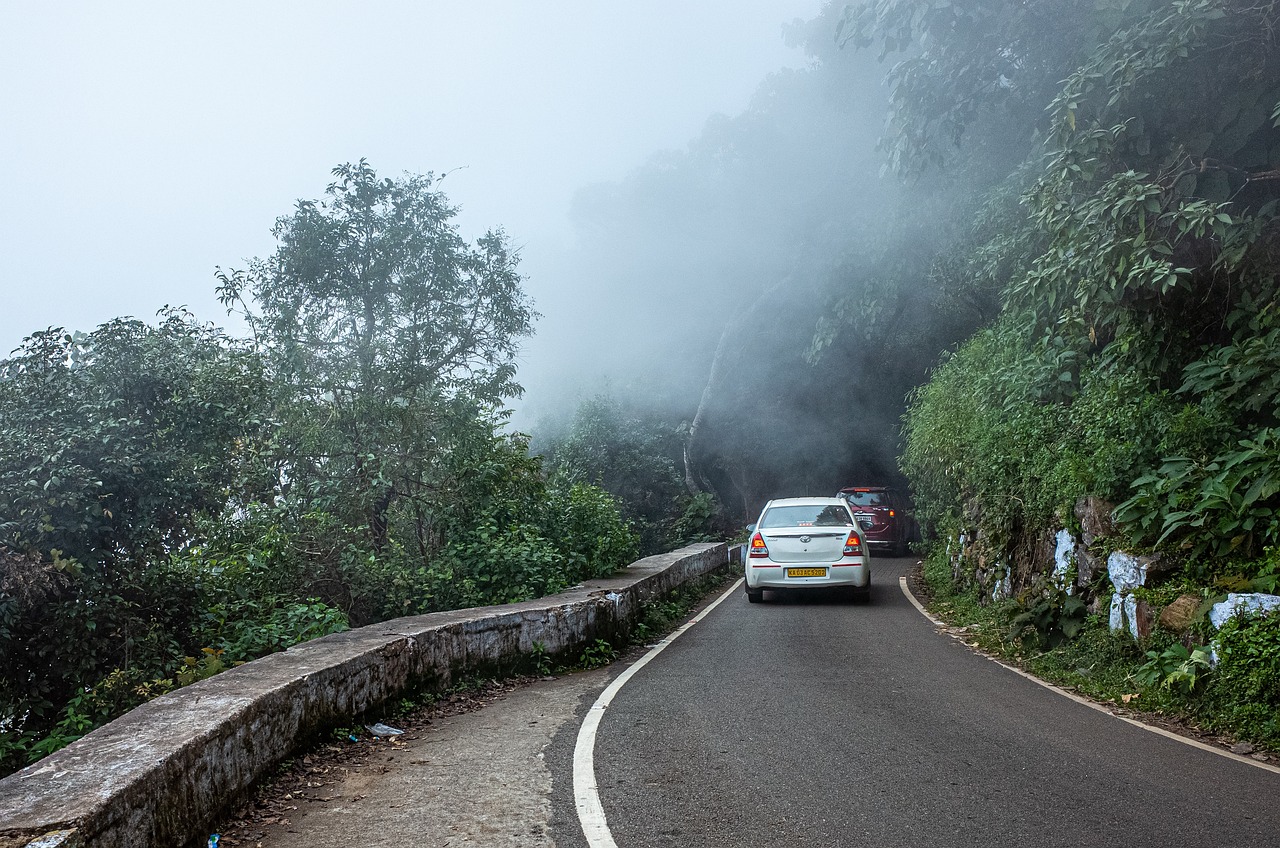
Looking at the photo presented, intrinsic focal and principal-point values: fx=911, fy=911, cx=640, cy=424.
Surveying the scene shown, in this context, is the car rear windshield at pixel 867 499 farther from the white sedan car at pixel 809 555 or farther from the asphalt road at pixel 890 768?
the asphalt road at pixel 890 768

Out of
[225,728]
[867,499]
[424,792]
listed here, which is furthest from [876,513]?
[225,728]

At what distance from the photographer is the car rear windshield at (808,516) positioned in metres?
14.5

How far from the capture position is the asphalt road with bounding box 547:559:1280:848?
14.2ft

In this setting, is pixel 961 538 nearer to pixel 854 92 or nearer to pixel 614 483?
pixel 614 483

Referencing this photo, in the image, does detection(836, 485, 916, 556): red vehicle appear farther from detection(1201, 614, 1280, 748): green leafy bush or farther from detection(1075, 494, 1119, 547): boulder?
detection(1201, 614, 1280, 748): green leafy bush

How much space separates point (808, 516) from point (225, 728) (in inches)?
441

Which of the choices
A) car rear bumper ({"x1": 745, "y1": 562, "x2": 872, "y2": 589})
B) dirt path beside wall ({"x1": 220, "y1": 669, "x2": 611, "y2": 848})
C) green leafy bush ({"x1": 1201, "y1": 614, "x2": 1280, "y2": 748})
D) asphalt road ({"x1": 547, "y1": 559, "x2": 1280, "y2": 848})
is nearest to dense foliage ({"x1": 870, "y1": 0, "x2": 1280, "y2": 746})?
green leafy bush ({"x1": 1201, "y1": 614, "x2": 1280, "y2": 748})

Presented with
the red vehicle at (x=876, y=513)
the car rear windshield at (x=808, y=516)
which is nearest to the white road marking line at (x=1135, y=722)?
the car rear windshield at (x=808, y=516)

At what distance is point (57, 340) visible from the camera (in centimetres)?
859

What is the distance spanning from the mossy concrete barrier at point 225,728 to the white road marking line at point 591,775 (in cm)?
123

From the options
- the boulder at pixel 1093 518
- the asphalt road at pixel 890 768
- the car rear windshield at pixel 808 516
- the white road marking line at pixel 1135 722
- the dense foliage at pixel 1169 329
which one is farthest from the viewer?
the car rear windshield at pixel 808 516

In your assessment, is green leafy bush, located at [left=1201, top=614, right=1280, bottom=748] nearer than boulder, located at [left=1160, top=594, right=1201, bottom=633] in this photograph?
Yes

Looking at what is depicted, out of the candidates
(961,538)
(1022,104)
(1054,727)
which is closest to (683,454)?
(961,538)

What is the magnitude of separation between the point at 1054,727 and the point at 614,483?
2880 cm
